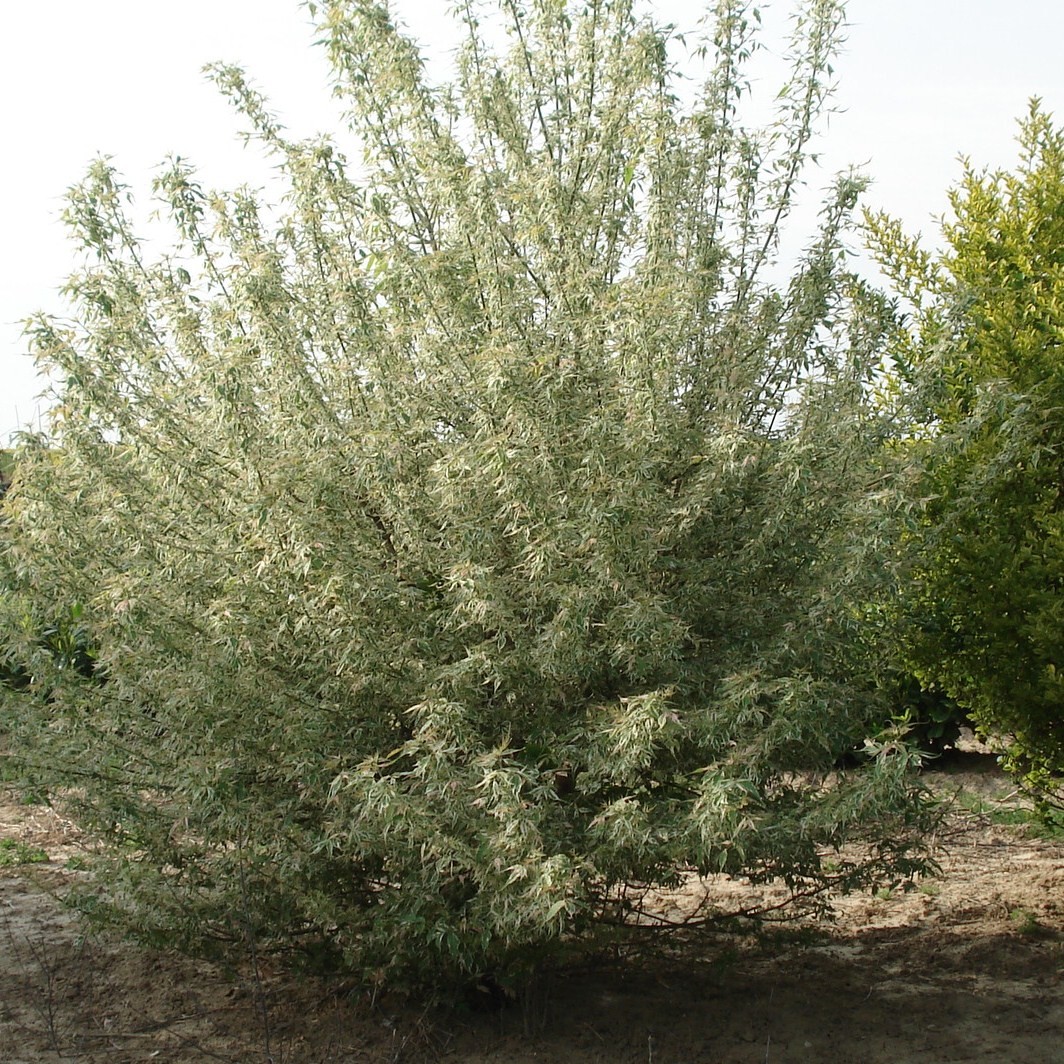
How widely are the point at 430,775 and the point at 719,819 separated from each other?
2.95 ft

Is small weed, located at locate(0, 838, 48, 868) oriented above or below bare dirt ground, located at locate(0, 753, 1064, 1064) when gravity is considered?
above

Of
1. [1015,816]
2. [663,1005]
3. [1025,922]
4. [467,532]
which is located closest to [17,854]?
[663,1005]

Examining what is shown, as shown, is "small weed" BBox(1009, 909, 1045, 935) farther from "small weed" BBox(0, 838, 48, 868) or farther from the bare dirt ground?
"small weed" BBox(0, 838, 48, 868)

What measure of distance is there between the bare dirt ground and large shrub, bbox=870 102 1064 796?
A: 73 cm

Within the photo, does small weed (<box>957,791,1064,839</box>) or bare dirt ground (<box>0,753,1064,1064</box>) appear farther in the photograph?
small weed (<box>957,791,1064,839</box>)

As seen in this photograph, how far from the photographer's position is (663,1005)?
500cm

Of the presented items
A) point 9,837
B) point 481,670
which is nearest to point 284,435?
point 481,670

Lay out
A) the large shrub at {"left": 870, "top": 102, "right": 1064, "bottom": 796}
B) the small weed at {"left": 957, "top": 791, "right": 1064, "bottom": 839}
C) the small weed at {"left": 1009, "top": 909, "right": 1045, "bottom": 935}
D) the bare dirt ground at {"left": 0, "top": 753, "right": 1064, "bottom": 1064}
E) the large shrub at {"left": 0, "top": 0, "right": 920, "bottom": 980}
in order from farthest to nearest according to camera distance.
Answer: the small weed at {"left": 957, "top": 791, "right": 1064, "bottom": 839} → the small weed at {"left": 1009, "top": 909, "right": 1045, "bottom": 935} → the large shrub at {"left": 870, "top": 102, "right": 1064, "bottom": 796} → the bare dirt ground at {"left": 0, "top": 753, "right": 1064, "bottom": 1064} → the large shrub at {"left": 0, "top": 0, "right": 920, "bottom": 980}

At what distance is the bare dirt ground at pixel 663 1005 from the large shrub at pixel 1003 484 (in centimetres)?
73

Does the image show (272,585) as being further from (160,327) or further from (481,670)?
(160,327)

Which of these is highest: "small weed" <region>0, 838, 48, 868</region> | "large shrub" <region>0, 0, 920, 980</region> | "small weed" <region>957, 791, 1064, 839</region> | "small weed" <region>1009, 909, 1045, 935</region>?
"large shrub" <region>0, 0, 920, 980</region>

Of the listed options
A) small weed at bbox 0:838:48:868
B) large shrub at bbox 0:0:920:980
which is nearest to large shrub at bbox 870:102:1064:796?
large shrub at bbox 0:0:920:980

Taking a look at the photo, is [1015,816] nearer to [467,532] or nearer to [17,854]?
[467,532]

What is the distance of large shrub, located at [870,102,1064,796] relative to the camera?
5.23m
